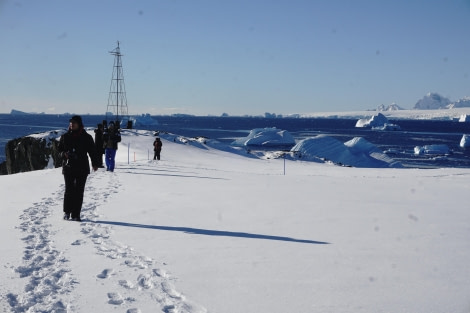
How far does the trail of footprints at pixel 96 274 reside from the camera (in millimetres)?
3676

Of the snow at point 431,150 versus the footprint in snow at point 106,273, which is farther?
the snow at point 431,150

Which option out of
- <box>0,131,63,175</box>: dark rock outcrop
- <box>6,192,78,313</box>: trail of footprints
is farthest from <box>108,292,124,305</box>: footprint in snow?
<box>0,131,63,175</box>: dark rock outcrop

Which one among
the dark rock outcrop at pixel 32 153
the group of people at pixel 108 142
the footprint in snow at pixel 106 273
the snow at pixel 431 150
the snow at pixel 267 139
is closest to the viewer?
the footprint in snow at pixel 106 273

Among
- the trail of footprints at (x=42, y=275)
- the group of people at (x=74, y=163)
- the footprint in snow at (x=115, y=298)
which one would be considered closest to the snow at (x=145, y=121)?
the group of people at (x=74, y=163)

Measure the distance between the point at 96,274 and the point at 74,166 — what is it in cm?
317

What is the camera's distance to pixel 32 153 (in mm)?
34781

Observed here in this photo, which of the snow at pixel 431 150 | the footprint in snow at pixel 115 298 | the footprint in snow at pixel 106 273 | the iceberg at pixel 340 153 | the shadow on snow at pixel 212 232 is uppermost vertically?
the footprint in snow at pixel 115 298

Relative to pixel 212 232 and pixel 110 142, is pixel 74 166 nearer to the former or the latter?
pixel 212 232

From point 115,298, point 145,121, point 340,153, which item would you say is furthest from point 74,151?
point 145,121

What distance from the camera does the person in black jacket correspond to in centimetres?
705

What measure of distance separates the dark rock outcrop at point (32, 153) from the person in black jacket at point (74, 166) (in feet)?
92.2

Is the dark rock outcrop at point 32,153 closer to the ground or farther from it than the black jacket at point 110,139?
closer to the ground

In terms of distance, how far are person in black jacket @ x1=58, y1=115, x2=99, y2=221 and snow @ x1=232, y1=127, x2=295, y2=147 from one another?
64945mm

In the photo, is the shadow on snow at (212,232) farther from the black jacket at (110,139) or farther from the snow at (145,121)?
the snow at (145,121)
